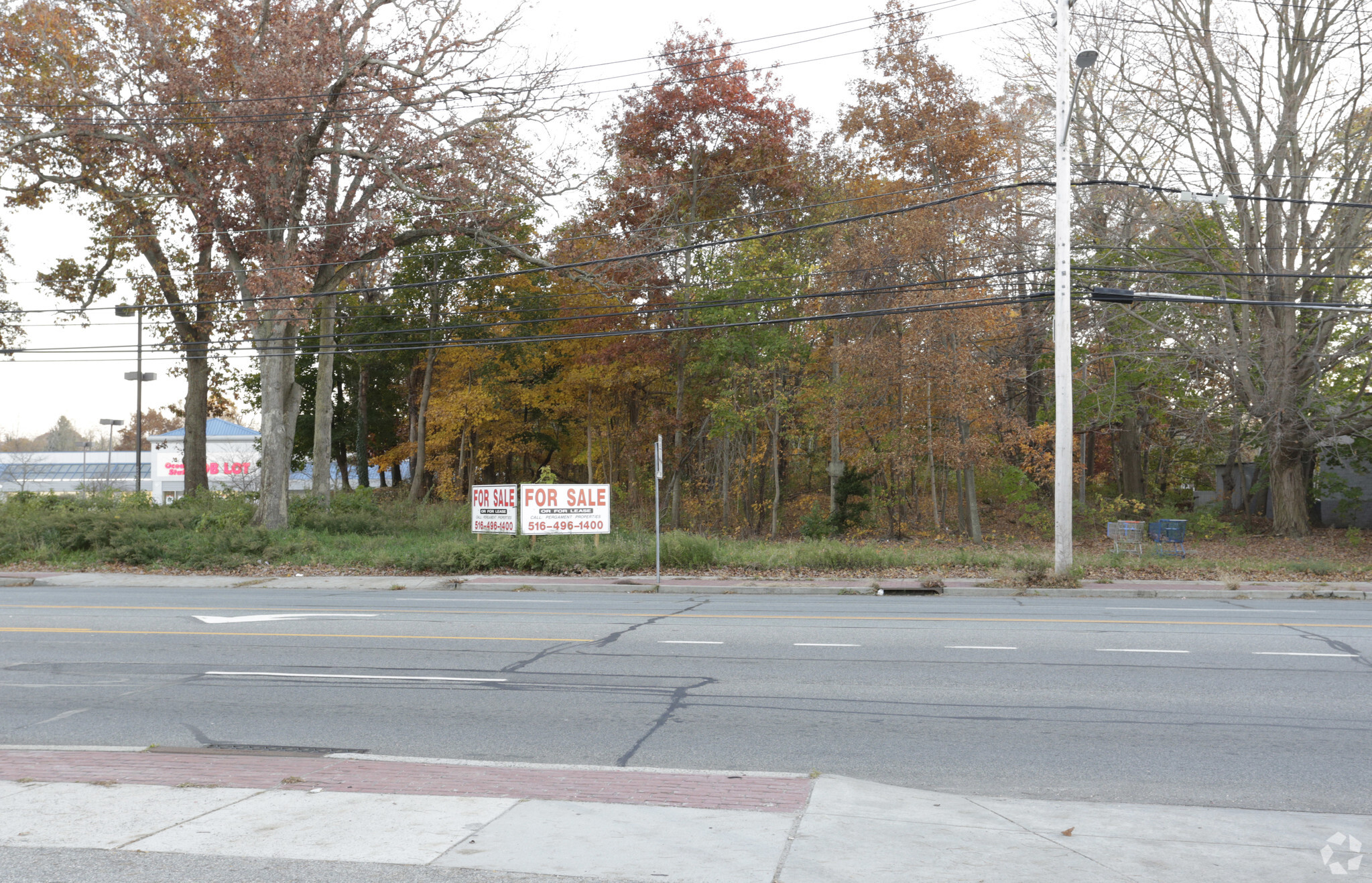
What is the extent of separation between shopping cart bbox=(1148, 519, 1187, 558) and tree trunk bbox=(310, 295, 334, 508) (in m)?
24.3

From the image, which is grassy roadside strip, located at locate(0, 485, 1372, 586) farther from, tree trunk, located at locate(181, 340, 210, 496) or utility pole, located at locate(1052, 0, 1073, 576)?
tree trunk, located at locate(181, 340, 210, 496)

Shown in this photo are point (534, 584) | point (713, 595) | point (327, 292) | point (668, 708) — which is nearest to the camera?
point (668, 708)

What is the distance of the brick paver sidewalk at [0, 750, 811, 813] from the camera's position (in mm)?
5770

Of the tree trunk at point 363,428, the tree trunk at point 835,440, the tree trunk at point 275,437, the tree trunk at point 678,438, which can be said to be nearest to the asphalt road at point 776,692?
the tree trunk at point 275,437

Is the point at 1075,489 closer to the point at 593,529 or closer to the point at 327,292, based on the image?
the point at 593,529

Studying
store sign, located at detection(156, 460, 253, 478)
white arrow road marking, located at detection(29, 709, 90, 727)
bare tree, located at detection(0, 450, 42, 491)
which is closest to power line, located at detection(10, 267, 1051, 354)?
white arrow road marking, located at detection(29, 709, 90, 727)

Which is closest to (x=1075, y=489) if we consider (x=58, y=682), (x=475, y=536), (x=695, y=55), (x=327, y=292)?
(x=695, y=55)

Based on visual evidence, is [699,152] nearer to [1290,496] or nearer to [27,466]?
[1290,496]

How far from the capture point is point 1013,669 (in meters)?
9.99

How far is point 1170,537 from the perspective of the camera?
79.2ft

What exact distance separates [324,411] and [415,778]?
86.8 feet

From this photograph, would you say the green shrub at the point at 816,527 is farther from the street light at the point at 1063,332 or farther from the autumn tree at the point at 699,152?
the street light at the point at 1063,332

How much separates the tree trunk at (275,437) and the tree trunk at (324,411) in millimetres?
3109

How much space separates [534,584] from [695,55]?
21996 mm
